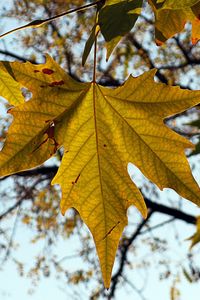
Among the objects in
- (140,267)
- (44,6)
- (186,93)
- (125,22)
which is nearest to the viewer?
(125,22)

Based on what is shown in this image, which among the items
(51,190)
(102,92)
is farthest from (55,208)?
(102,92)

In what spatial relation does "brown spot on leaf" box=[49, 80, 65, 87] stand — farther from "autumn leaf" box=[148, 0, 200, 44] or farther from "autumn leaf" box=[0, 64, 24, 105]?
"autumn leaf" box=[148, 0, 200, 44]

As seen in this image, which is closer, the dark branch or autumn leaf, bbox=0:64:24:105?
autumn leaf, bbox=0:64:24:105

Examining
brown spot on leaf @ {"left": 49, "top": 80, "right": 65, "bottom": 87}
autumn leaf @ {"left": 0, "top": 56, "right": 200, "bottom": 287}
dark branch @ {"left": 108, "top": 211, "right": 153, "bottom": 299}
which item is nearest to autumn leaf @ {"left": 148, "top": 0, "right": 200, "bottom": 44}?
autumn leaf @ {"left": 0, "top": 56, "right": 200, "bottom": 287}

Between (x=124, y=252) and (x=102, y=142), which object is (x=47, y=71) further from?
(x=124, y=252)

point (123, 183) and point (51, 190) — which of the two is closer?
point (123, 183)

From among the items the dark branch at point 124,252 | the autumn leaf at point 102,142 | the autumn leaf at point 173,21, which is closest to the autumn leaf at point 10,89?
the autumn leaf at point 102,142

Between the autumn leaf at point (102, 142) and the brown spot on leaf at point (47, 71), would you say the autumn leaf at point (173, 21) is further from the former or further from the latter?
the brown spot on leaf at point (47, 71)

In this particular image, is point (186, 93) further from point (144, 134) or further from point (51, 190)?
point (51, 190)
